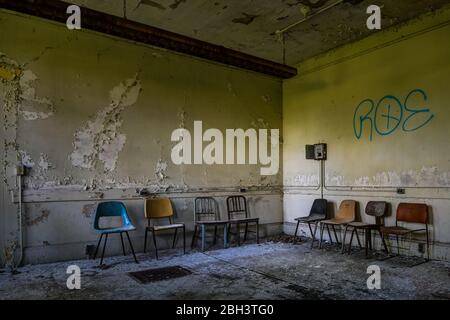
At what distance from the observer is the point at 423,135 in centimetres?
488

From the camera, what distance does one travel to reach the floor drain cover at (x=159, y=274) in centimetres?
393

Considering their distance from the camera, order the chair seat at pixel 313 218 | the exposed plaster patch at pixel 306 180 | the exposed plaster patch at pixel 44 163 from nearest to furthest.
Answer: the exposed plaster patch at pixel 44 163
the chair seat at pixel 313 218
the exposed plaster patch at pixel 306 180

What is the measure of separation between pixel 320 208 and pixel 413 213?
1607 millimetres

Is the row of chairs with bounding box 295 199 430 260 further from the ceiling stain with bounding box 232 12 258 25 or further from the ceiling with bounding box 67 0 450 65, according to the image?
the ceiling stain with bounding box 232 12 258 25

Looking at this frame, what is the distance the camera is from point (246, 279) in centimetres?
390

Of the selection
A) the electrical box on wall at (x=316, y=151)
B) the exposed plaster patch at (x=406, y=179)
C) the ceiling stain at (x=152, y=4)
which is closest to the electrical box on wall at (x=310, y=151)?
the electrical box on wall at (x=316, y=151)

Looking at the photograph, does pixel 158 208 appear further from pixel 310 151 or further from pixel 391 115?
pixel 391 115

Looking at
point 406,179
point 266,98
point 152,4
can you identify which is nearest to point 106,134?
point 152,4

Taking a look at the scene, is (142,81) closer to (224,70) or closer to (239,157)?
(224,70)

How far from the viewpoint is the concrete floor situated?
11.2 ft

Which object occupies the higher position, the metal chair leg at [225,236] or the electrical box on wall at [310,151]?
the electrical box on wall at [310,151]

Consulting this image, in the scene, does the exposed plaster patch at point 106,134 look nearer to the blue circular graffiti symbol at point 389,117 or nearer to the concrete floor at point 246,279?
the concrete floor at point 246,279

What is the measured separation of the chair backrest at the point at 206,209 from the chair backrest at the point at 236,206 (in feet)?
0.81

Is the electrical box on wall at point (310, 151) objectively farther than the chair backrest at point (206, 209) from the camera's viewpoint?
Yes
